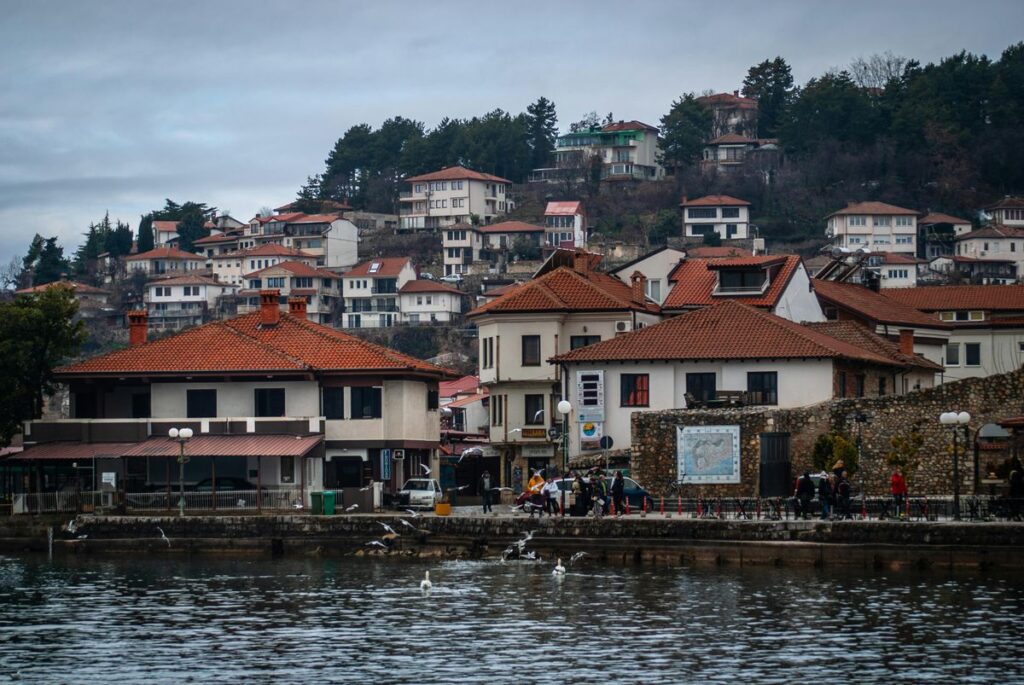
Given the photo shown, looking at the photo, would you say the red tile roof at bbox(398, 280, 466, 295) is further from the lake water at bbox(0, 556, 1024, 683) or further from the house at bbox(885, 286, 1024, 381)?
the lake water at bbox(0, 556, 1024, 683)

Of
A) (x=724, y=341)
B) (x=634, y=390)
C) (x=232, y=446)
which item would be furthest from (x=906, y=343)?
(x=232, y=446)

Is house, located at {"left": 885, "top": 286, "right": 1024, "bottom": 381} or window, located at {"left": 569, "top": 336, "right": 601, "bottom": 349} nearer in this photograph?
window, located at {"left": 569, "top": 336, "right": 601, "bottom": 349}

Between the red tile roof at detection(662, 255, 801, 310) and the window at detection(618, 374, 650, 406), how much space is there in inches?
445

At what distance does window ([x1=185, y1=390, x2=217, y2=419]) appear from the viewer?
66938 millimetres

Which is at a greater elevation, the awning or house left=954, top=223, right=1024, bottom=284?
house left=954, top=223, right=1024, bottom=284

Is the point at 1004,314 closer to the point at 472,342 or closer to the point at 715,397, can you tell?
the point at 715,397

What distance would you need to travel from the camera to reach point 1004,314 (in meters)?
96.7

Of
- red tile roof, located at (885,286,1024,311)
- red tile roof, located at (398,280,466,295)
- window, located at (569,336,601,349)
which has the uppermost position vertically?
red tile roof, located at (398,280,466,295)

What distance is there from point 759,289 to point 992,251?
12450 centimetres

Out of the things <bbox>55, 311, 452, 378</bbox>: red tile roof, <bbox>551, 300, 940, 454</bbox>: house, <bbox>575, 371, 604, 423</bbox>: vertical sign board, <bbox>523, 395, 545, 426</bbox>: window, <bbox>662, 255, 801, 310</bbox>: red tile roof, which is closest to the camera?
<bbox>551, 300, 940, 454</bbox>: house

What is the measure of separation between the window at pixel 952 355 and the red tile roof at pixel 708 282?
1744 cm

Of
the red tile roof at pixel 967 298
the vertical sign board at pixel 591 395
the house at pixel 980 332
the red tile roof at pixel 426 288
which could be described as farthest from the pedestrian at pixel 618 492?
the red tile roof at pixel 426 288

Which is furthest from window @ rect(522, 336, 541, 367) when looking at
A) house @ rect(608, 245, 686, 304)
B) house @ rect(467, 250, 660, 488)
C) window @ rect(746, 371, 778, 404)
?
window @ rect(746, 371, 778, 404)

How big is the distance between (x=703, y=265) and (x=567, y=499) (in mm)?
27818
